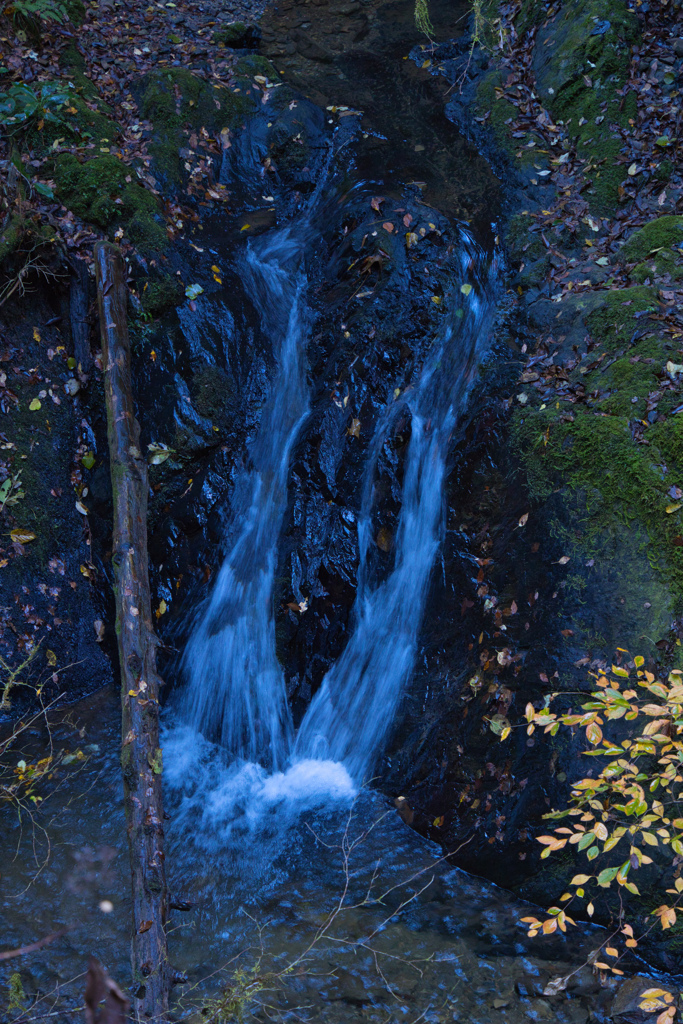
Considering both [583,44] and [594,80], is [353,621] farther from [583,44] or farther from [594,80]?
[583,44]

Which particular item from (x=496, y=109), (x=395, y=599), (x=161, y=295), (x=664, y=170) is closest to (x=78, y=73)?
(x=161, y=295)

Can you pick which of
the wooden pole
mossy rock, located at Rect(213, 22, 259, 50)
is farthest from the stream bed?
mossy rock, located at Rect(213, 22, 259, 50)

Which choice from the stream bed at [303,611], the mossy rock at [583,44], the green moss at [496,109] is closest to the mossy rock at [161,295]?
the stream bed at [303,611]

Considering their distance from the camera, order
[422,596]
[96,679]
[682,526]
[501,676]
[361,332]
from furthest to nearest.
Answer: [361,332] < [96,679] < [422,596] < [501,676] < [682,526]

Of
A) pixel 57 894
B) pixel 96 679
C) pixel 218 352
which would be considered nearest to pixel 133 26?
pixel 218 352

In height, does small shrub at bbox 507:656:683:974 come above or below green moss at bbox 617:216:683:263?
below

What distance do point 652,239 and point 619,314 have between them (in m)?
0.90

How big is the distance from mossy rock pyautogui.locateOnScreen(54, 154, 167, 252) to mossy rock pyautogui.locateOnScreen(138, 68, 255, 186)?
2.19 ft

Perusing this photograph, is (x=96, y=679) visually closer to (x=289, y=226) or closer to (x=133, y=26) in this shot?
(x=289, y=226)

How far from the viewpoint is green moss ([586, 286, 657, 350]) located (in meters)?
5.19

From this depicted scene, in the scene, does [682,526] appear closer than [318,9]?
Yes

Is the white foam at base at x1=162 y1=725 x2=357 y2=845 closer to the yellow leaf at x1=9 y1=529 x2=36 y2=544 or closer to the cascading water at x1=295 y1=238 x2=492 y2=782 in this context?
the cascading water at x1=295 y1=238 x2=492 y2=782

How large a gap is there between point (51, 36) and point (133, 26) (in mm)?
1403

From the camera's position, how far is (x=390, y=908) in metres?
4.18
